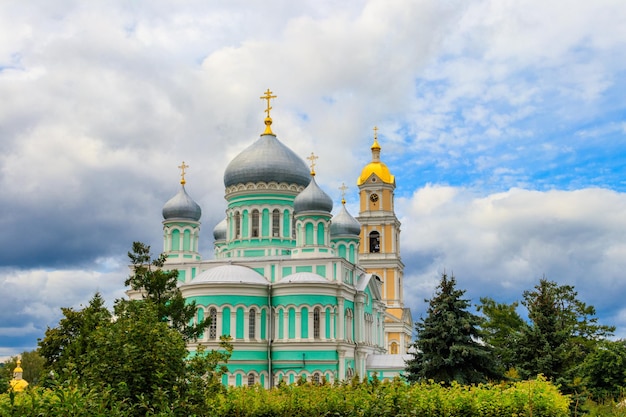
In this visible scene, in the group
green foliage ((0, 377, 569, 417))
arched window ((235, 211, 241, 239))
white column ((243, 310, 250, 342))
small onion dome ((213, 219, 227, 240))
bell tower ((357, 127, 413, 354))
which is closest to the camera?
green foliage ((0, 377, 569, 417))

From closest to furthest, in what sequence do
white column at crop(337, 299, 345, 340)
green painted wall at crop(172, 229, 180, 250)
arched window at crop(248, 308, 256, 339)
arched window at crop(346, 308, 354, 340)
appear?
arched window at crop(248, 308, 256, 339) < white column at crop(337, 299, 345, 340) < arched window at crop(346, 308, 354, 340) < green painted wall at crop(172, 229, 180, 250)

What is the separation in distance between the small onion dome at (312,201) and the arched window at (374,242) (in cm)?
2237

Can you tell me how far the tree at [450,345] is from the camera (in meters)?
24.4

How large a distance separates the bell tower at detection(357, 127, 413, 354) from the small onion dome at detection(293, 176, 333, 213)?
22003 millimetres

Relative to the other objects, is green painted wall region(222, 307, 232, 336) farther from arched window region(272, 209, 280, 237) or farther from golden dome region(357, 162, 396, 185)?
golden dome region(357, 162, 396, 185)

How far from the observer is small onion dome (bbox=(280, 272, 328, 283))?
130ft

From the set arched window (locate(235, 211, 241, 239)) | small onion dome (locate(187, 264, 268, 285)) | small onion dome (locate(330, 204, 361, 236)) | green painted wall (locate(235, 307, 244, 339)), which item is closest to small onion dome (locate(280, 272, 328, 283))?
small onion dome (locate(187, 264, 268, 285))

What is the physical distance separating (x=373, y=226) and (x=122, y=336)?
180ft

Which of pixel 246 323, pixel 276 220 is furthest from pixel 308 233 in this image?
pixel 246 323

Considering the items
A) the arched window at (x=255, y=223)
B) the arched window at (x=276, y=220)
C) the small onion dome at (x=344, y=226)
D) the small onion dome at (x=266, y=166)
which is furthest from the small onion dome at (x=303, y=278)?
the small onion dome at (x=344, y=226)

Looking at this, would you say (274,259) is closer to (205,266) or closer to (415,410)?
(205,266)

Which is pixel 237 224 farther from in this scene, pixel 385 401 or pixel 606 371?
pixel 385 401

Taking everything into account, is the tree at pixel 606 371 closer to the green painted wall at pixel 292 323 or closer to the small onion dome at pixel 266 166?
the green painted wall at pixel 292 323

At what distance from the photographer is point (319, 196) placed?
4309cm
